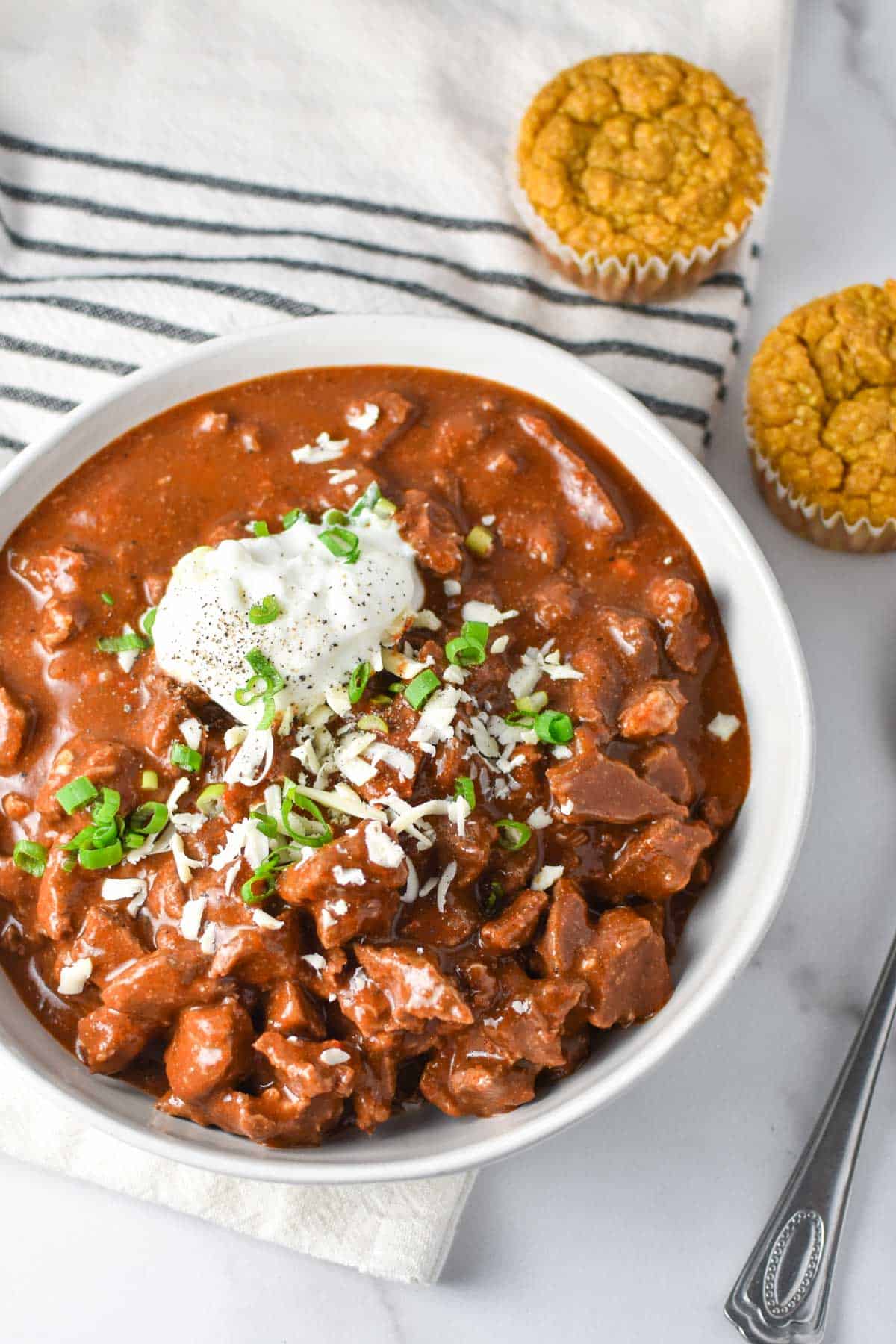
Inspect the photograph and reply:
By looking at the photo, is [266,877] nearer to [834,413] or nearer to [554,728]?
[554,728]

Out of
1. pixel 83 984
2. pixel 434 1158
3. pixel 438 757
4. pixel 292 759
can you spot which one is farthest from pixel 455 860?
pixel 83 984

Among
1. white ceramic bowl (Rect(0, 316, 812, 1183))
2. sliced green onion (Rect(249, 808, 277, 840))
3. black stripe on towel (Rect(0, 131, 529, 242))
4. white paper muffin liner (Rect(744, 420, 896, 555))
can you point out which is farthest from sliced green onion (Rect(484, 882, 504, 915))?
black stripe on towel (Rect(0, 131, 529, 242))

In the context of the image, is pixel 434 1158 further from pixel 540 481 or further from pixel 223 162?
pixel 223 162

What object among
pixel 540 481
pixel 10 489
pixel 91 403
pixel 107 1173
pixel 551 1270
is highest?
pixel 540 481

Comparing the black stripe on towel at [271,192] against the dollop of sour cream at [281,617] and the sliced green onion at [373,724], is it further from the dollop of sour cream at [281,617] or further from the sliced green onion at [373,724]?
the sliced green onion at [373,724]

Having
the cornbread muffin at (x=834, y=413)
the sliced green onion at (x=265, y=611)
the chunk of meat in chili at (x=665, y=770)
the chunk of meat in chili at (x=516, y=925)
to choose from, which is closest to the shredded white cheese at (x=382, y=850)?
the chunk of meat in chili at (x=516, y=925)
